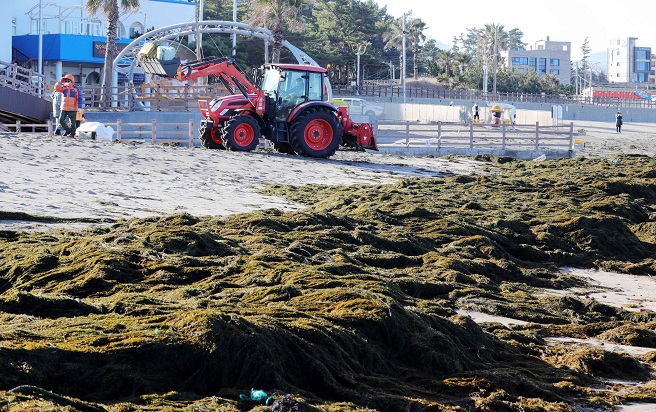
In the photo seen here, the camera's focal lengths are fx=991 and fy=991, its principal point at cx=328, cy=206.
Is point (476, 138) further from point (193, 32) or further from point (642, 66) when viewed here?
point (642, 66)

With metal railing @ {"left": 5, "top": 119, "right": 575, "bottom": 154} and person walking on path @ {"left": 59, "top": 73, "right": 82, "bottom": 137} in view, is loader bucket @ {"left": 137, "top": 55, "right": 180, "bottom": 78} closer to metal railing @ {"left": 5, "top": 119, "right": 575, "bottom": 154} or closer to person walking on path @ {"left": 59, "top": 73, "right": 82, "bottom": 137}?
metal railing @ {"left": 5, "top": 119, "right": 575, "bottom": 154}

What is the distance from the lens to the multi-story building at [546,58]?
136375 mm

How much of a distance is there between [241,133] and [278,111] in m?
1.03

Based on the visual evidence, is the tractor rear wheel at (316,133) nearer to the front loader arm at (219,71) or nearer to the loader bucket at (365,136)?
the loader bucket at (365,136)

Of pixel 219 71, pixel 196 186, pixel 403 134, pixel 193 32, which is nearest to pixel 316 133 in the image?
pixel 219 71

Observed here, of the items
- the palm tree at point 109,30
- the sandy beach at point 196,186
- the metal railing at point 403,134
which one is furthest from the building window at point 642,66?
the sandy beach at point 196,186

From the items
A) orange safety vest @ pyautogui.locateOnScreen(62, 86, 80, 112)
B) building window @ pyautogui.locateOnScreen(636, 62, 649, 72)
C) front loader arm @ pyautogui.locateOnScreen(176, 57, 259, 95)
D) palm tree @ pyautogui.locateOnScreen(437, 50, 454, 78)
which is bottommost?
orange safety vest @ pyautogui.locateOnScreen(62, 86, 80, 112)

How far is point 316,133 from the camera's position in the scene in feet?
77.9

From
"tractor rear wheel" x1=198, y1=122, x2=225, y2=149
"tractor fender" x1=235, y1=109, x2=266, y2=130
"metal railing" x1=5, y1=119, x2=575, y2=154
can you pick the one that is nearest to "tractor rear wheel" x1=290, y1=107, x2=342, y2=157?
"tractor fender" x1=235, y1=109, x2=266, y2=130

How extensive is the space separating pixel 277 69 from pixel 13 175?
9.54 metres

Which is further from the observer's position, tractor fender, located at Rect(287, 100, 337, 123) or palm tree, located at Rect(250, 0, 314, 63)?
palm tree, located at Rect(250, 0, 314, 63)

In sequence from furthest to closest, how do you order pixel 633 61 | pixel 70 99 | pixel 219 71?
pixel 633 61, pixel 70 99, pixel 219 71

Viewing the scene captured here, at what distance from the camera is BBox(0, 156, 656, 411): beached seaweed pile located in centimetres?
553

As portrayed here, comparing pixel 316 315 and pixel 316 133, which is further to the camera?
pixel 316 133
